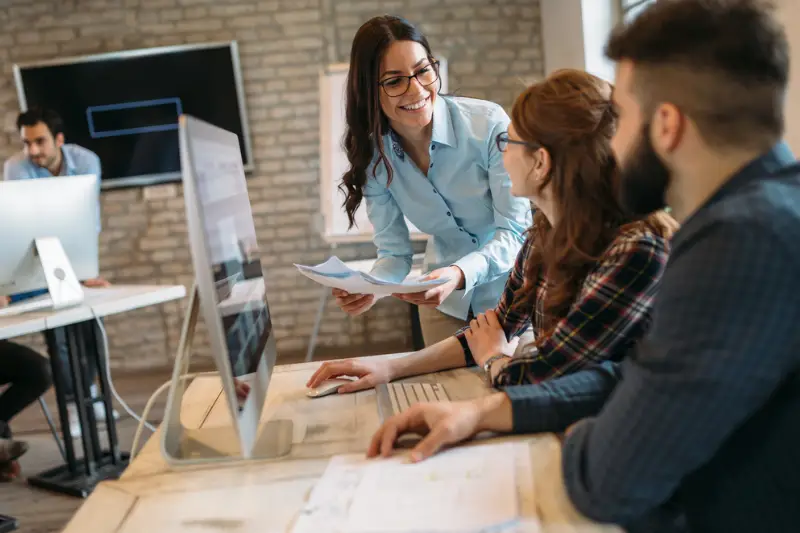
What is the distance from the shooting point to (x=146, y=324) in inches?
169

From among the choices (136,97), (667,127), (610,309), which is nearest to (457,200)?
(610,309)

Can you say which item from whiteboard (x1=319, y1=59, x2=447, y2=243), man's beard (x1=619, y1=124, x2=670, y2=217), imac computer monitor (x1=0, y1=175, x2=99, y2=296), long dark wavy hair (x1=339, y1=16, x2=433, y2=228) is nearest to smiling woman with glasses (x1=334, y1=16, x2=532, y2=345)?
long dark wavy hair (x1=339, y1=16, x2=433, y2=228)

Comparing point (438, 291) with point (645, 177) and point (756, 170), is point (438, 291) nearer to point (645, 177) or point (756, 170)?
point (645, 177)

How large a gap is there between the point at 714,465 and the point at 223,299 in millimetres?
572

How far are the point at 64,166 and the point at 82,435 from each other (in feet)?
5.43

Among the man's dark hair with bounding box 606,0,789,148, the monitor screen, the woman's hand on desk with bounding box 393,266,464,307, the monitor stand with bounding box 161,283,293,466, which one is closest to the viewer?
the man's dark hair with bounding box 606,0,789,148

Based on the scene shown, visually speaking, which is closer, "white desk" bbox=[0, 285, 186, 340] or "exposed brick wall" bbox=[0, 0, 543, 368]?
"white desk" bbox=[0, 285, 186, 340]

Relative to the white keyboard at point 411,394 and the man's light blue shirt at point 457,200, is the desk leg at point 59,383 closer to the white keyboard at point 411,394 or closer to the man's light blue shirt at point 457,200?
the man's light blue shirt at point 457,200

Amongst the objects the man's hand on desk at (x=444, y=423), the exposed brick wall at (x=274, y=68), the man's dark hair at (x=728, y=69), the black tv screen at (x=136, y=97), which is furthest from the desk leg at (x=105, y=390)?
the man's dark hair at (x=728, y=69)

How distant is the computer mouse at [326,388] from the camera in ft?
3.96

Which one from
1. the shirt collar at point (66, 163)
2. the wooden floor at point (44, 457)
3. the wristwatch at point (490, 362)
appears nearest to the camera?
the wristwatch at point (490, 362)

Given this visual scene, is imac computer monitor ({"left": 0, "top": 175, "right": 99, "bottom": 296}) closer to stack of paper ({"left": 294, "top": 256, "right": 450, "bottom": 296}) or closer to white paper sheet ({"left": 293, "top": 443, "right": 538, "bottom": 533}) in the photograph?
stack of paper ({"left": 294, "top": 256, "right": 450, "bottom": 296})

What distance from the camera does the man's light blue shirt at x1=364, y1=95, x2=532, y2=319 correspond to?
1684 mm

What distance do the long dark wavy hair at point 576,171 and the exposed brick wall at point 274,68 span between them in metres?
3.01
